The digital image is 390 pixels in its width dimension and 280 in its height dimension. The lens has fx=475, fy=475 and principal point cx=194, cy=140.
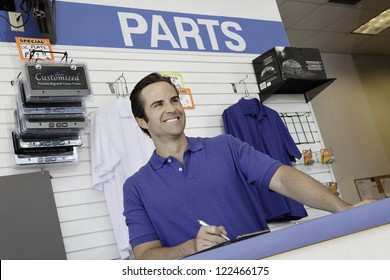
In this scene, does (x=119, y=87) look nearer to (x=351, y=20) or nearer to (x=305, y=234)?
(x=305, y=234)

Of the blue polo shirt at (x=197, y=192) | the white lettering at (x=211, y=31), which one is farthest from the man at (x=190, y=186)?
the white lettering at (x=211, y=31)

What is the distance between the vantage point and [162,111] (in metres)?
2.29

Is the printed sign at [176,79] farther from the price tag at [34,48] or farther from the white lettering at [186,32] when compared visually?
the price tag at [34,48]

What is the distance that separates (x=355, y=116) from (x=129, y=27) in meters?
4.87

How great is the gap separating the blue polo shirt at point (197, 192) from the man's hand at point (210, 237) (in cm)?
48

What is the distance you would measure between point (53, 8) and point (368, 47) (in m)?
6.12

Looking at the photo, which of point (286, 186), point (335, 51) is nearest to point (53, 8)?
point (286, 186)

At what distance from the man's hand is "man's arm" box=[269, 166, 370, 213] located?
42cm

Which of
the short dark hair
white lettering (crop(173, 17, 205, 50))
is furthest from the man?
white lettering (crop(173, 17, 205, 50))

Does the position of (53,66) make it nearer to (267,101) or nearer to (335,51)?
(267,101)

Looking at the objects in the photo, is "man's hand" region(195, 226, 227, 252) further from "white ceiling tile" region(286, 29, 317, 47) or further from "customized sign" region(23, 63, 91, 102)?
"white ceiling tile" region(286, 29, 317, 47)

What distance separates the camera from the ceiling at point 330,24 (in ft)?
20.3

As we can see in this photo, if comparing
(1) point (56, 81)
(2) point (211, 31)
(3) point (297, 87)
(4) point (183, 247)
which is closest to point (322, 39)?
(3) point (297, 87)

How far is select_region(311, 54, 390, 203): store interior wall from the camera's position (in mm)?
7219
